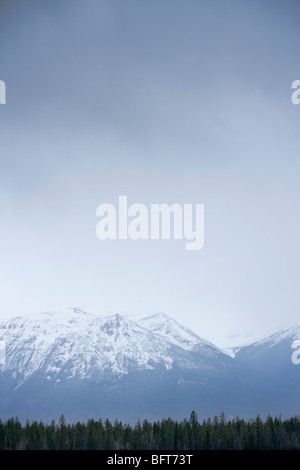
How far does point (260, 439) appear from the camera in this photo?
199 meters
